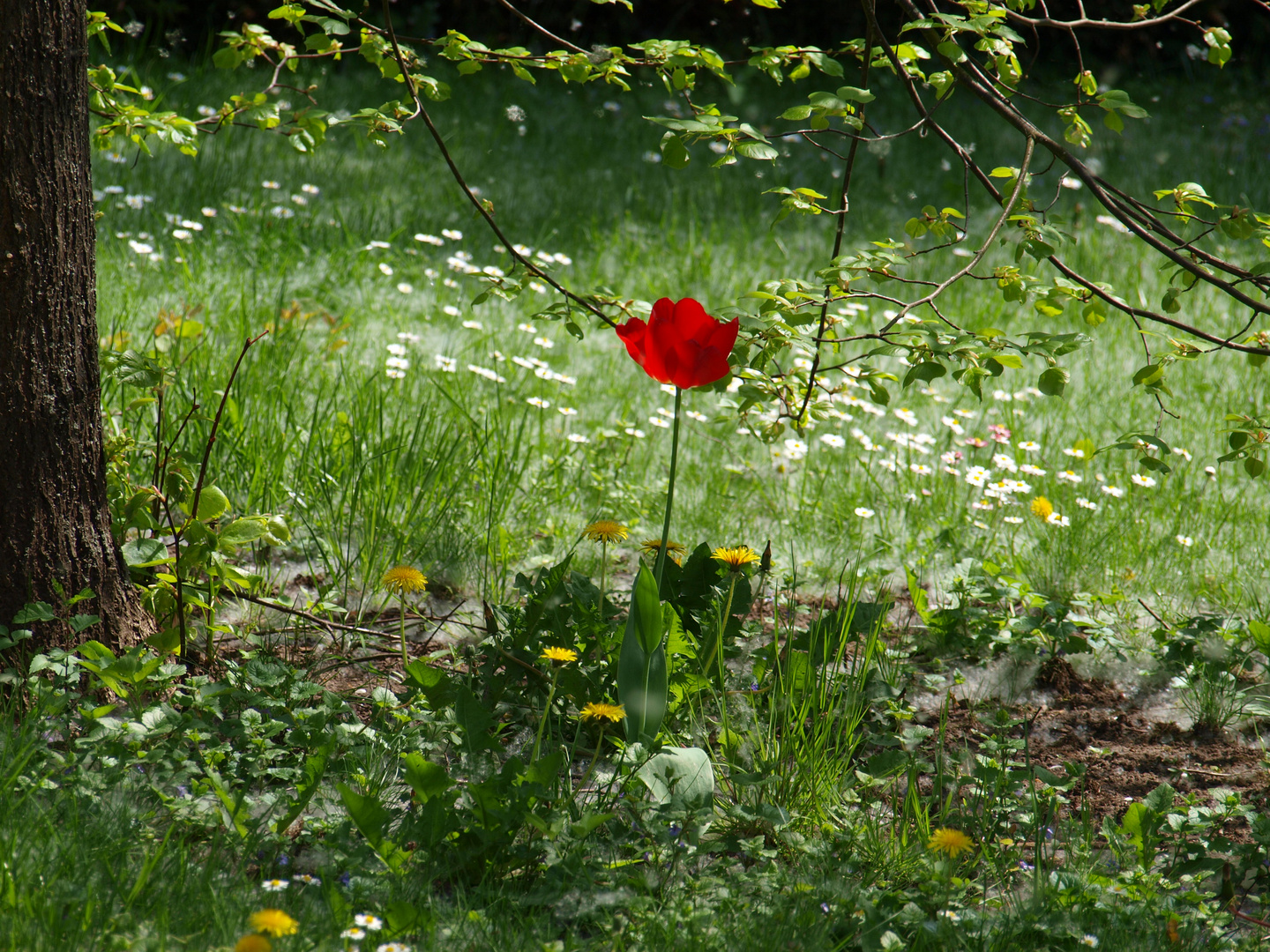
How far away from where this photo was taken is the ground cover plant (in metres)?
1.44

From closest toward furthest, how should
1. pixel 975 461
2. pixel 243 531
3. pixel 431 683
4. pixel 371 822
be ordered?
pixel 371 822, pixel 431 683, pixel 243 531, pixel 975 461

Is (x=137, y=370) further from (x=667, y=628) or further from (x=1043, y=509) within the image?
(x=1043, y=509)

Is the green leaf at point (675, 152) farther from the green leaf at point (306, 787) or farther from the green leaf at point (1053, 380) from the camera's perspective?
the green leaf at point (306, 787)

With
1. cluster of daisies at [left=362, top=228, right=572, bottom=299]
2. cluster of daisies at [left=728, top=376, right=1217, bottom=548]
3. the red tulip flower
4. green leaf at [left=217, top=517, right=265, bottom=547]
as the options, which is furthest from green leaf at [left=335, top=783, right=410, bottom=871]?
cluster of daisies at [left=362, top=228, right=572, bottom=299]

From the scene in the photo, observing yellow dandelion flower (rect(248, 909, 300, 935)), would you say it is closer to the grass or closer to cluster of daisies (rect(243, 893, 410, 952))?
cluster of daisies (rect(243, 893, 410, 952))

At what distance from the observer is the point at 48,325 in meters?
1.70

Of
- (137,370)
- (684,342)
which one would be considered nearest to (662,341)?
(684,342)

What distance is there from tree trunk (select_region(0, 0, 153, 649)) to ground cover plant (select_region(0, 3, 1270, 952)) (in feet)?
0.22

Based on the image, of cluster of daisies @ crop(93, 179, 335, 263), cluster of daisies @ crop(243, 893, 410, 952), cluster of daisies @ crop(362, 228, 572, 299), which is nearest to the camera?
cluster of daisies @ crop(243, 893, 410, 952)

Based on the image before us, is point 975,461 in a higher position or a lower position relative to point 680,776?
lower

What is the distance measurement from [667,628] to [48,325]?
3.83 feet

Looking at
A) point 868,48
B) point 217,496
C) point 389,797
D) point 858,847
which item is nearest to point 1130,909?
point 858,847

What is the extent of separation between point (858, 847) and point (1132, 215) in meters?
1.21

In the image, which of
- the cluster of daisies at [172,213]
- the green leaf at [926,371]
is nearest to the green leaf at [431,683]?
the green leaf at [926,371]
